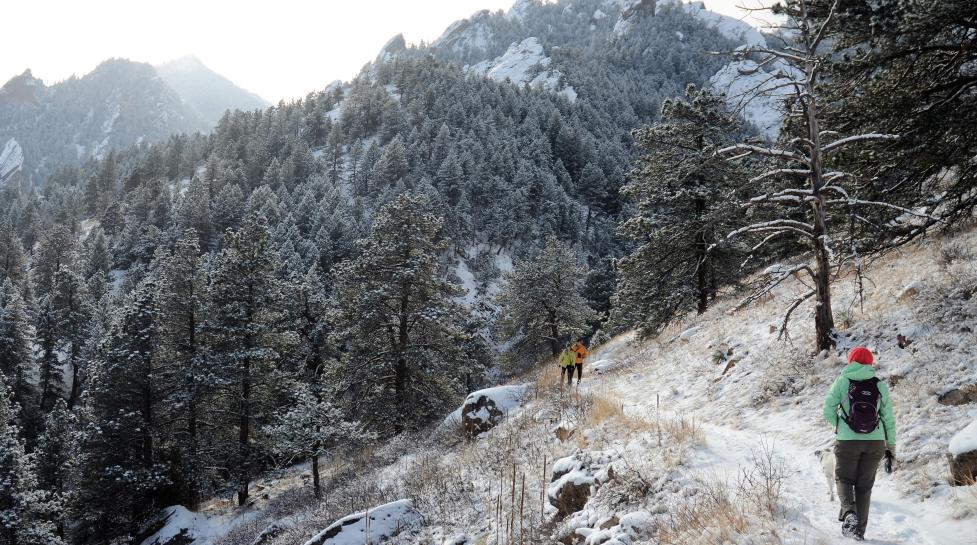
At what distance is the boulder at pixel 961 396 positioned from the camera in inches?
253

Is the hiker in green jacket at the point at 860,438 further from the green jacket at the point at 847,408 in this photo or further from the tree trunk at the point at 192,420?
the tree trunk at the point at 192,420

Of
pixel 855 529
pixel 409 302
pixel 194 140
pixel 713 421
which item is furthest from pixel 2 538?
pixel 194 140

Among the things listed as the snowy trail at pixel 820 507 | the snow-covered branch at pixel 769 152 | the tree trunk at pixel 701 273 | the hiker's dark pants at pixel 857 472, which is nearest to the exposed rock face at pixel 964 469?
the snowy trail at pixel 820 507

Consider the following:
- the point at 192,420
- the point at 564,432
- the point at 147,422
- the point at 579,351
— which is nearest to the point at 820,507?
the point at 564,432

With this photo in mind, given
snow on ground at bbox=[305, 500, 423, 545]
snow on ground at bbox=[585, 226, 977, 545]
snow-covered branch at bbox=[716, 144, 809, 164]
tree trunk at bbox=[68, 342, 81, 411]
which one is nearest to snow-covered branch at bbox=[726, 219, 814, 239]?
snow-covered branch at bbox=[716, 144, 809, 164]

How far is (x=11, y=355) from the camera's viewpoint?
42281 millimetres

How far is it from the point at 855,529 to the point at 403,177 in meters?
91.2

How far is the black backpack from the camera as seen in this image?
4809mm

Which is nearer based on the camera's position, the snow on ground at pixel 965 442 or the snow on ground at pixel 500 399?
the snow on ground at pixel 965 442

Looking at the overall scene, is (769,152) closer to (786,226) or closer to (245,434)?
Result: (786,226)

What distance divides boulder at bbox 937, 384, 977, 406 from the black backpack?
105 inches

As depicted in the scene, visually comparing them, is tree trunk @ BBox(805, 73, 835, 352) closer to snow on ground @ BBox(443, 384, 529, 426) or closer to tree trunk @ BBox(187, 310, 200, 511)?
snow on ground @ BBox(443, 384, 529, 426)

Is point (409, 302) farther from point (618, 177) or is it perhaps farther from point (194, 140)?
point (194, 140)

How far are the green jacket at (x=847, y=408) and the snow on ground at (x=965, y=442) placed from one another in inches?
25.2
